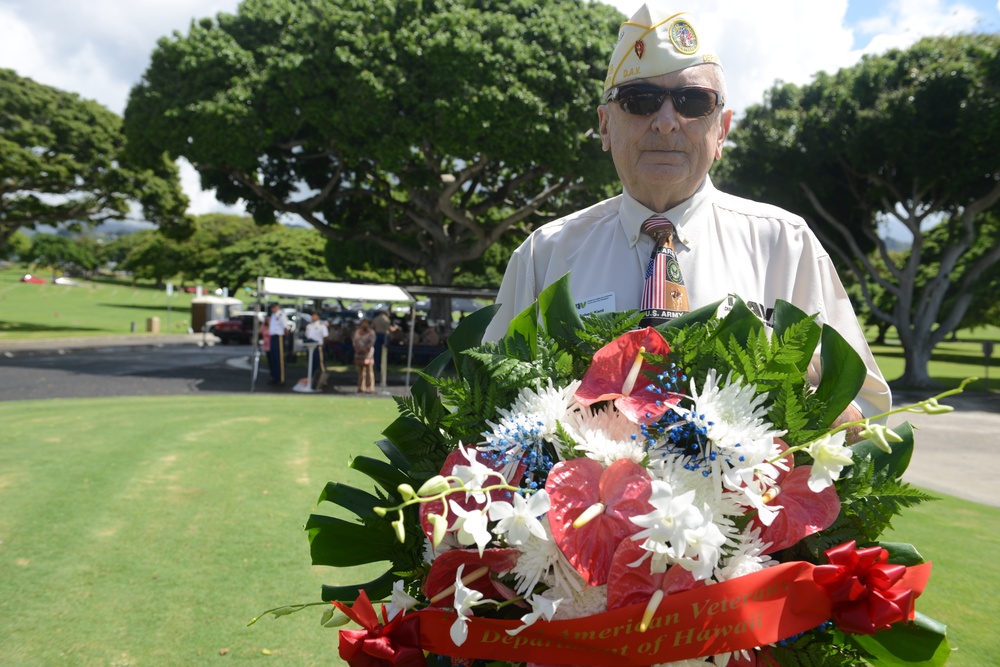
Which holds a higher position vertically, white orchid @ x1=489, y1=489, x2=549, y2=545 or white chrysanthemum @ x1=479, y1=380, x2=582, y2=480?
white chrysanthemum @ x1=479, y1=380, x2=582, y2=480

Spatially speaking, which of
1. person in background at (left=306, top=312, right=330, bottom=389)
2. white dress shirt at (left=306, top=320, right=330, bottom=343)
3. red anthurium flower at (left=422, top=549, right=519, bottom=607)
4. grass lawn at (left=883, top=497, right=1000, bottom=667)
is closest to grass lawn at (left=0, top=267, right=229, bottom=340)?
person in background at (left=306, top=312, right=330, bottom=389)

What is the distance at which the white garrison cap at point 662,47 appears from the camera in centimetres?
221

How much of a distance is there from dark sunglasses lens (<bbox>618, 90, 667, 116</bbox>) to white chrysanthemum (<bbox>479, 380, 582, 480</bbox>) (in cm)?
104

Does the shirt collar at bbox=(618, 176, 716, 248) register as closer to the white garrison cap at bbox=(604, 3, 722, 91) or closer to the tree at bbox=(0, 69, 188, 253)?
the white garrison cap at bbox=(604, 3, 722, 91)

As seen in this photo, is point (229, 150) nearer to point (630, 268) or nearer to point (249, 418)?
point (249, 418)

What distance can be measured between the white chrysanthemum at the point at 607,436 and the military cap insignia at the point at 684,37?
1.23 meters

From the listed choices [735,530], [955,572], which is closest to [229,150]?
[955,572]

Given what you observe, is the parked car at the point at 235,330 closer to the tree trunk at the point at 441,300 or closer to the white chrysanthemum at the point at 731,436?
the tree trunk at the point at 441,300

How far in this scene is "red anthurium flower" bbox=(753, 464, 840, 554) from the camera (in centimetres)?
146

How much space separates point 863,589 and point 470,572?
776 mm

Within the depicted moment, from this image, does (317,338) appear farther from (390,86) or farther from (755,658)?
(755,658)

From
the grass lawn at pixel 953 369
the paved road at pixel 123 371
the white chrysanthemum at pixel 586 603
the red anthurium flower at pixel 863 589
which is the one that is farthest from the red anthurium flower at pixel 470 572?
the grass lawn at pixel 953 369

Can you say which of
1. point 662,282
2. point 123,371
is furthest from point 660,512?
point 123,371

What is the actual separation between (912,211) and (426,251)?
1512cm
